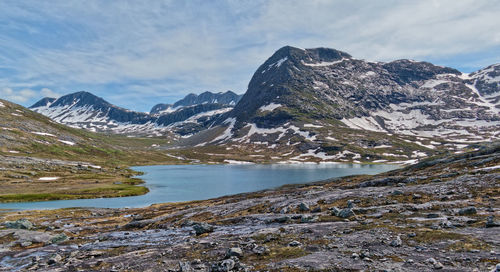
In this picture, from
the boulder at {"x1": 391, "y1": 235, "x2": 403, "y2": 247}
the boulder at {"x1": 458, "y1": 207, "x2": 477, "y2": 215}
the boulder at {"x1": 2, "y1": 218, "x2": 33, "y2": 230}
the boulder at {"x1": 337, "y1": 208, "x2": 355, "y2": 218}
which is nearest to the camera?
the boulder at {"x1": 391, "y1": 235, "x2": 403, "y2": 247}

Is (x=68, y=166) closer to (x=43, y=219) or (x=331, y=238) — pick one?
(x=43, y=219)

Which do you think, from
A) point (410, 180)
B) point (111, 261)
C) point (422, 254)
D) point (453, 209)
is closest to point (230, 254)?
point (111, 261)

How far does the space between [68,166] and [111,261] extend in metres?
169

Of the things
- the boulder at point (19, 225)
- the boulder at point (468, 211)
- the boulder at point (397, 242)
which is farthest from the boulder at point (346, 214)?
the boulder at point (19, 225)

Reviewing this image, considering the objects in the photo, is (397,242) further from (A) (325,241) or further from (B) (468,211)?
(B) (468,211)

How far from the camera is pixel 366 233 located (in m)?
23.8

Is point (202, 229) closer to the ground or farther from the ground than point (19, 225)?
farther from the ground

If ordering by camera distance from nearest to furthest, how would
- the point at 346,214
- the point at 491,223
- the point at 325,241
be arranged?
the point at 491,223
the point at 325,241
the point at 346,214

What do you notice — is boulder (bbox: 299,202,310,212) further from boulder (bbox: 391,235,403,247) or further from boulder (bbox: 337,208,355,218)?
boulder (bbox: 391,235,403,247)

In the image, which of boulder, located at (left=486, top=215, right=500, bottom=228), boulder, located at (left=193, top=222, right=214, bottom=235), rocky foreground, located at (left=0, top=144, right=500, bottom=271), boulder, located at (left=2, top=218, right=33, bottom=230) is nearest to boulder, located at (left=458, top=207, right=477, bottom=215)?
rocky foreground, located at (left=0, top=144, right=500, bottom=271)

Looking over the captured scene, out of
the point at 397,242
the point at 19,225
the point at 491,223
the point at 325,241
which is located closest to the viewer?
the point at 397,242

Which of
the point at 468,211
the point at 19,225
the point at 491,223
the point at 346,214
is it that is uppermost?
the point at 491,223

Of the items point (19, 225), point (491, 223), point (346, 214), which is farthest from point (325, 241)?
point (19, 225)

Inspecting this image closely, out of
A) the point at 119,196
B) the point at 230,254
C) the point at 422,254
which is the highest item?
the point at 422,254
